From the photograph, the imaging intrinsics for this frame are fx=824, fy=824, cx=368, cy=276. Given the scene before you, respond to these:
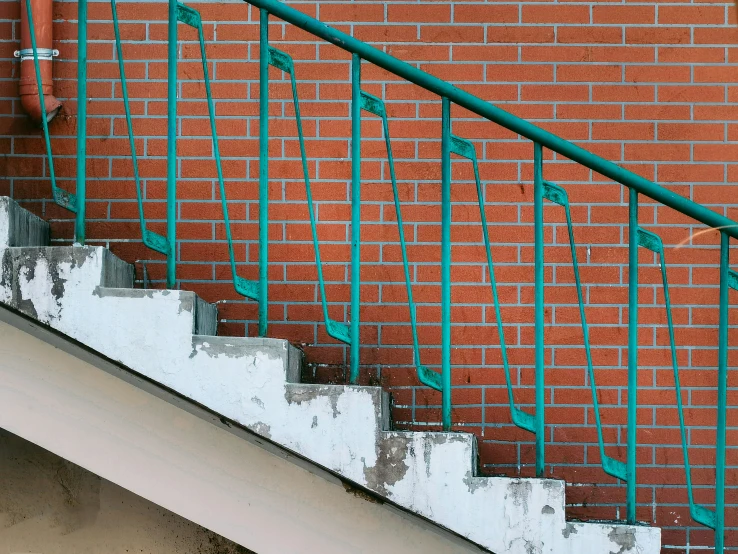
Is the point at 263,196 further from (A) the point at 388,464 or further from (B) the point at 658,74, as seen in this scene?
(B) the point at 658,74

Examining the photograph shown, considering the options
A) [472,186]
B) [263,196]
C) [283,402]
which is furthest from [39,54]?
[283,402]

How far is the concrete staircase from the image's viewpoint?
2578mm

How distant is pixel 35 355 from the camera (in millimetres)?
2816

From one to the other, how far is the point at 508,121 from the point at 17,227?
5.56ft

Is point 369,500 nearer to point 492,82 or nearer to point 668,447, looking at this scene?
point 668,447

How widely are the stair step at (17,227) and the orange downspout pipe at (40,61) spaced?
2.35 ft

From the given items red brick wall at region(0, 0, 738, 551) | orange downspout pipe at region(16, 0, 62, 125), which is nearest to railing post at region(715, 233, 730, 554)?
red brick wall at region(0, 0, 738, 551)

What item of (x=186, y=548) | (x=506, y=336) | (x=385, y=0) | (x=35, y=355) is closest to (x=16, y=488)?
(x=186, y=548)

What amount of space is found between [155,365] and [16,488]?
1595 millimetres

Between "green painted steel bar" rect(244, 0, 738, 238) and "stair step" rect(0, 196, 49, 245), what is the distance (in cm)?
106

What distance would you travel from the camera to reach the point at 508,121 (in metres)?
2.63

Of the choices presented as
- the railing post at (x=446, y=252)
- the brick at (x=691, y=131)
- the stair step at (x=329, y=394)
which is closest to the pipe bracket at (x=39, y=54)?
A: the railing post at (x=446, y=252)

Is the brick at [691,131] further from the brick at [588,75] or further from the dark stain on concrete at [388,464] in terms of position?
the dark stain on concrete at [388,464]

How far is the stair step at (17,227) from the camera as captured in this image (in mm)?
2701
